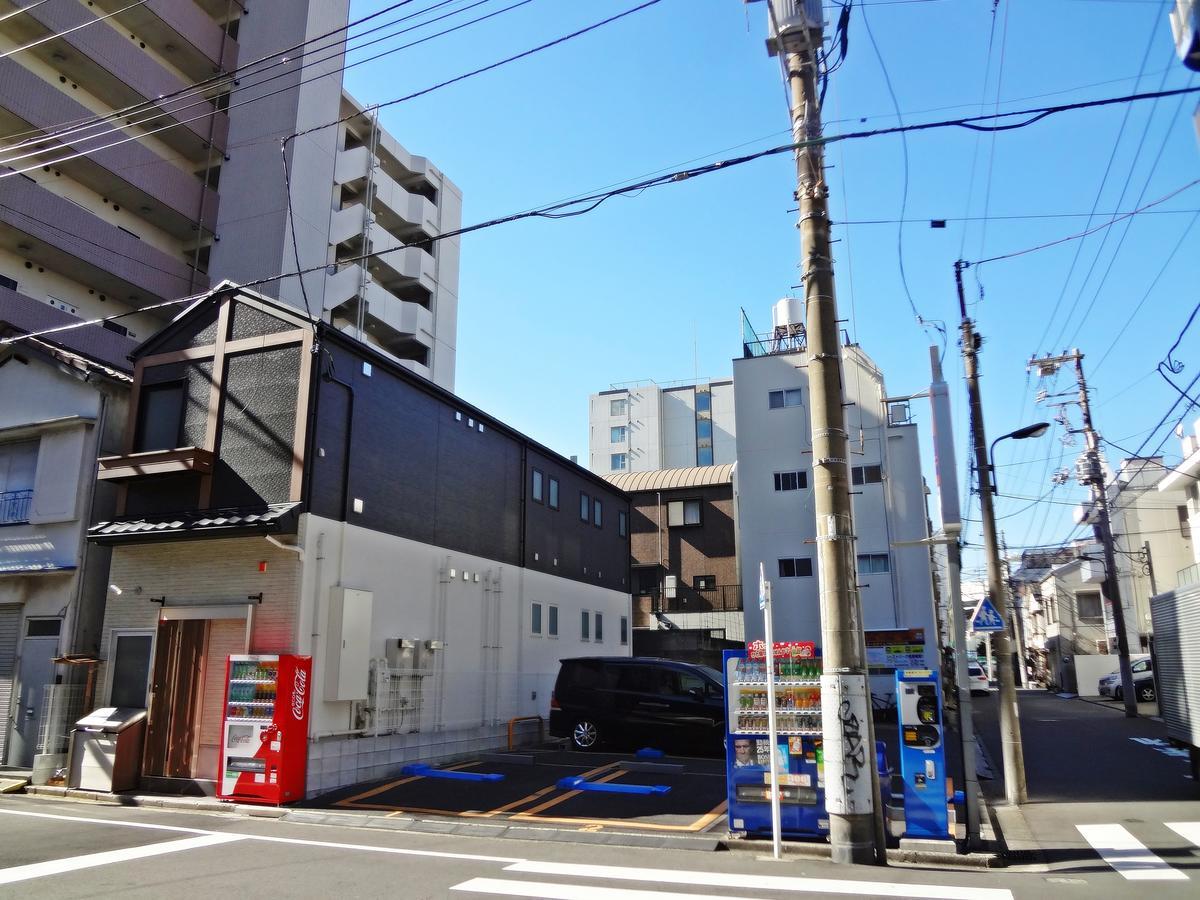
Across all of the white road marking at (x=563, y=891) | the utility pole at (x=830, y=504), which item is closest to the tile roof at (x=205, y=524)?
the white road marking at (x=563, y=891)

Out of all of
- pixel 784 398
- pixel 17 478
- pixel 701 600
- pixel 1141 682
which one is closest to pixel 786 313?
pixel 784 398

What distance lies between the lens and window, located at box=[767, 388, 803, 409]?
30.2 metres

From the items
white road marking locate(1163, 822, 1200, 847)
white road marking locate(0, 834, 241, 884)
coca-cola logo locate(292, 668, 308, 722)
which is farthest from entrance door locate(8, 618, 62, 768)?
white road marking locate(1163, 822, 1200, 847)

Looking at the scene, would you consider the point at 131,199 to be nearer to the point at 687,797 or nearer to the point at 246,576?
the point at 246,576

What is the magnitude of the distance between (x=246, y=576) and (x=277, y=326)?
4.37 metres

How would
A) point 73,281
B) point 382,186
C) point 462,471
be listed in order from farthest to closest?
point 382,186 → point 73,281 → point 462,471

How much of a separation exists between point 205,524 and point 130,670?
3.34 metres

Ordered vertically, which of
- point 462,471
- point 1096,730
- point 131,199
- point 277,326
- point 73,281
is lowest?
point 1096,730

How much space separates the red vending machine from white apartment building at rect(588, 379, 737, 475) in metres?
52.4

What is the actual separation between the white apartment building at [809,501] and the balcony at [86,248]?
848 inches

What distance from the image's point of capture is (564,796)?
11789 mm

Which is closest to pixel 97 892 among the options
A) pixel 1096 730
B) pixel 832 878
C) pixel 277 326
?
pixel 832 878

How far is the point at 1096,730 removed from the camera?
69.9 ft

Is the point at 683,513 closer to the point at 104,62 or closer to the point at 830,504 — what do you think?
the point at 104,62
